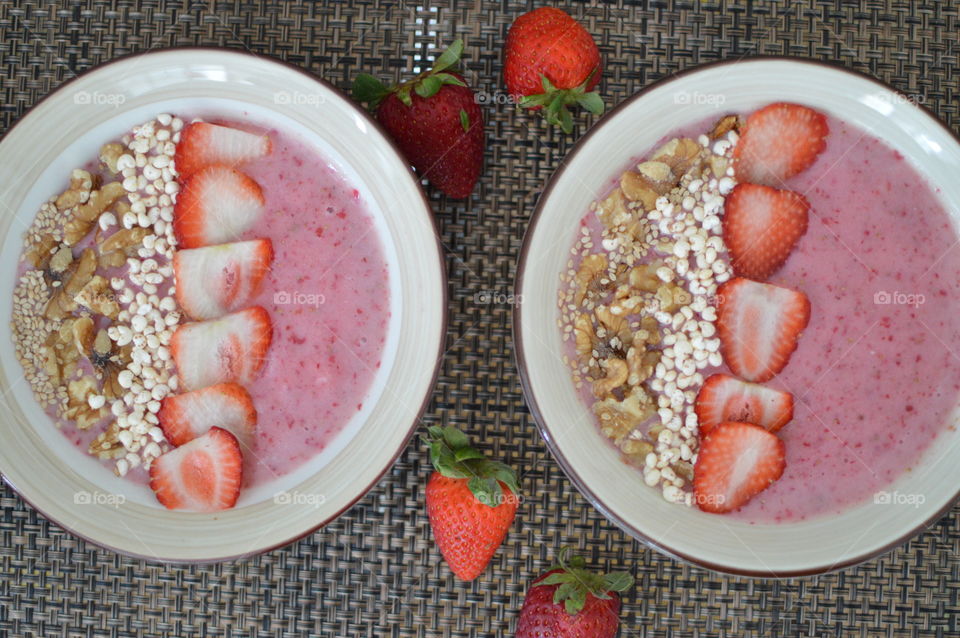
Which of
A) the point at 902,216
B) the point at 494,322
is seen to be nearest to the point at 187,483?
the point at 494,322

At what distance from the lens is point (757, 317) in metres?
1.20

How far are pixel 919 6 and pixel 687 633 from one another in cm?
111

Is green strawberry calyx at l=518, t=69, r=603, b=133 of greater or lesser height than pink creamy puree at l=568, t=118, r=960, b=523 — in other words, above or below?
above

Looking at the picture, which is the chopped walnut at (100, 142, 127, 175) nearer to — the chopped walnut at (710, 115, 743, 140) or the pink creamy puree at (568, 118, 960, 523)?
the pink creamy puree at (568, 118, 960, 523)

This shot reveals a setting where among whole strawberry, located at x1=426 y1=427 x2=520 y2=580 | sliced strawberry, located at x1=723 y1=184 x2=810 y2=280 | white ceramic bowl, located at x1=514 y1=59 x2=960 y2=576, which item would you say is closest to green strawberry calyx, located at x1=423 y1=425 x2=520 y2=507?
whole strawberry, located at x1=426 y1=427 x2=520 y2=580

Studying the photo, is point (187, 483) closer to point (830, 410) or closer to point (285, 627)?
point (285, 627)

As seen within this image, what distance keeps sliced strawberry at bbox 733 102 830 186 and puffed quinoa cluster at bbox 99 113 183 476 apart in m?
0.88

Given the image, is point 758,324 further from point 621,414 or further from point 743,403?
point 621,414

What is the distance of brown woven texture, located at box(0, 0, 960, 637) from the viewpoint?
1.31 m

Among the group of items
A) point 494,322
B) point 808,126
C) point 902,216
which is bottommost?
point 494,322

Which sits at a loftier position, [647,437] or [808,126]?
[808,126]

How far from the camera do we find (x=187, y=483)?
122 centimetres

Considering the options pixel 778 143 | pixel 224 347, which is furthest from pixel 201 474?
pixel 778 143

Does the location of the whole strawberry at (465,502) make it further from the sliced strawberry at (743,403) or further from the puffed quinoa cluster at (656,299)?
the sliced strawberry at (743,403)
